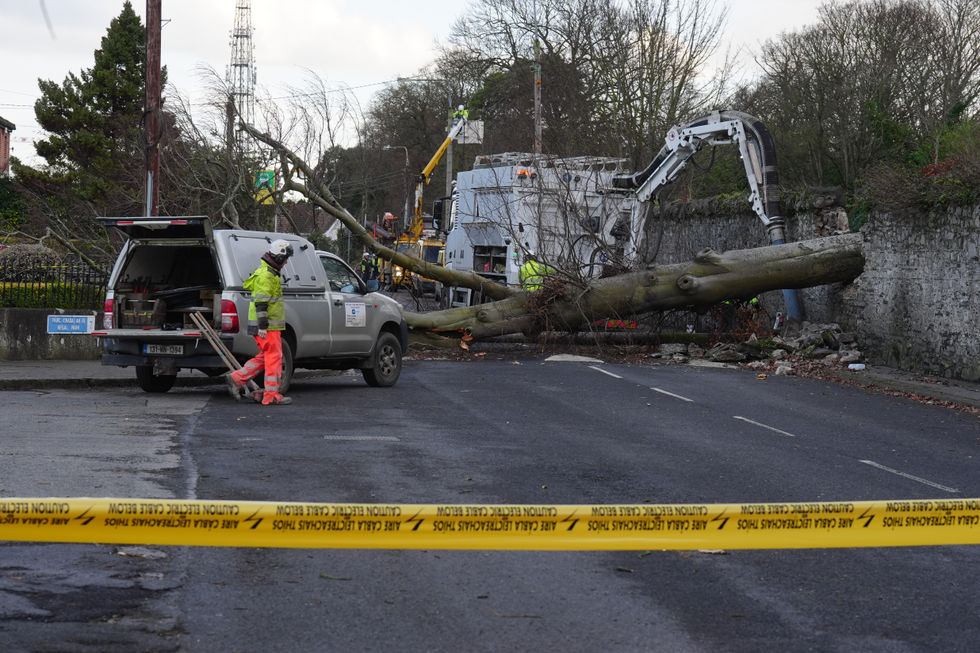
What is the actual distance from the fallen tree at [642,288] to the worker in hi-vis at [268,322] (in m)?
8.16

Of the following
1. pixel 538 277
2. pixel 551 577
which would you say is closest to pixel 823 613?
pixel 551 577

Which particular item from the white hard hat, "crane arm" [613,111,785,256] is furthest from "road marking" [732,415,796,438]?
"crane arm" [613,111,785,256]

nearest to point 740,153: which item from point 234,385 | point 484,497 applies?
point 234,385

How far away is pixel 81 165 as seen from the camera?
41.7 metres

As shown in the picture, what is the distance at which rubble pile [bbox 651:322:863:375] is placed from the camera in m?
21.3

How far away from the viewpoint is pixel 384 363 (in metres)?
16.7

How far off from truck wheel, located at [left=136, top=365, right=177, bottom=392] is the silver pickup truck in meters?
0.01

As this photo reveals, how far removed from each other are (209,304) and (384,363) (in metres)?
2.79

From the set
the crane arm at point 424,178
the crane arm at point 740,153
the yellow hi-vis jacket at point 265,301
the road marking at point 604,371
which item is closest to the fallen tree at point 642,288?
the road marking at point 604,371

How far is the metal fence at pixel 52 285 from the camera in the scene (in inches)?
719

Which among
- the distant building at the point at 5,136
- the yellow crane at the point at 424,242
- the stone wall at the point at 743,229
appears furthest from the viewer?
the distant building at the point at 5,136

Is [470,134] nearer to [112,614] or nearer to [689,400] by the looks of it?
[689,400]

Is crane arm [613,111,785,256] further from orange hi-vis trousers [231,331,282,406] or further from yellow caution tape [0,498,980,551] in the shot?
yellow caution tape [0,498,980,551]

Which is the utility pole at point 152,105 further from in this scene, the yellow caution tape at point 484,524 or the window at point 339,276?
the yellow caution tape at point 484,524
